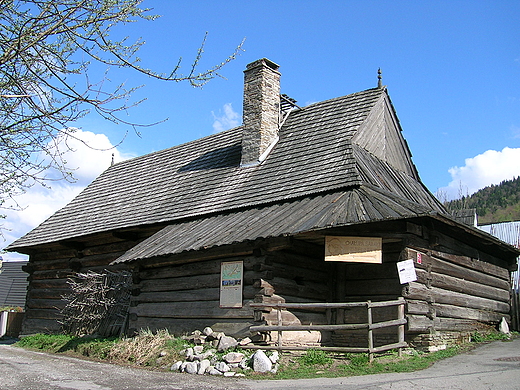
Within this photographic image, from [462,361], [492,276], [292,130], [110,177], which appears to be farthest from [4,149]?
[110,177]

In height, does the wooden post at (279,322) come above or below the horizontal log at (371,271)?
below

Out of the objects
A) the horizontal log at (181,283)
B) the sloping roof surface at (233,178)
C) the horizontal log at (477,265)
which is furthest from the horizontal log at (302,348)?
the sloping roof surface at (233,178)

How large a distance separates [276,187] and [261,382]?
217 inches

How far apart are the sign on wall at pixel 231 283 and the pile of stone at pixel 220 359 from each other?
68 centimetres

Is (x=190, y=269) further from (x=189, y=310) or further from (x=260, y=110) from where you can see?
(x=260, y=110)

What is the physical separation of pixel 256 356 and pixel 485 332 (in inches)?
272

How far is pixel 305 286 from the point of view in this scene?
456 inches

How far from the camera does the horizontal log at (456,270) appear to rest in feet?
36.9

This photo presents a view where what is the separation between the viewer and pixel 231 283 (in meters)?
11.4

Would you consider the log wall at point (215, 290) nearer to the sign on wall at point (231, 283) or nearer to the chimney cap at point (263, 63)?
the sign on wall at point (231, 283)

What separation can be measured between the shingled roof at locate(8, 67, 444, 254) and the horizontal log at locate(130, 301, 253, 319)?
130 centimetres

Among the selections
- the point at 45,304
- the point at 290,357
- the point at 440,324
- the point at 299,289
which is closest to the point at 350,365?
the point at 290,357

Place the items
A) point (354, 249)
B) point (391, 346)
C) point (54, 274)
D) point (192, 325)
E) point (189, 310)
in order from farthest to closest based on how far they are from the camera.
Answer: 1. point (54, 274)
2. point (189, 310)
3. point (192, 325)
4. point (354, 249)
5. point (391, 346)

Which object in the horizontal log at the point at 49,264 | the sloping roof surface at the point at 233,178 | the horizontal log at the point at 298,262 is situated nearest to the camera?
the horizontal log at the point at 298,262
